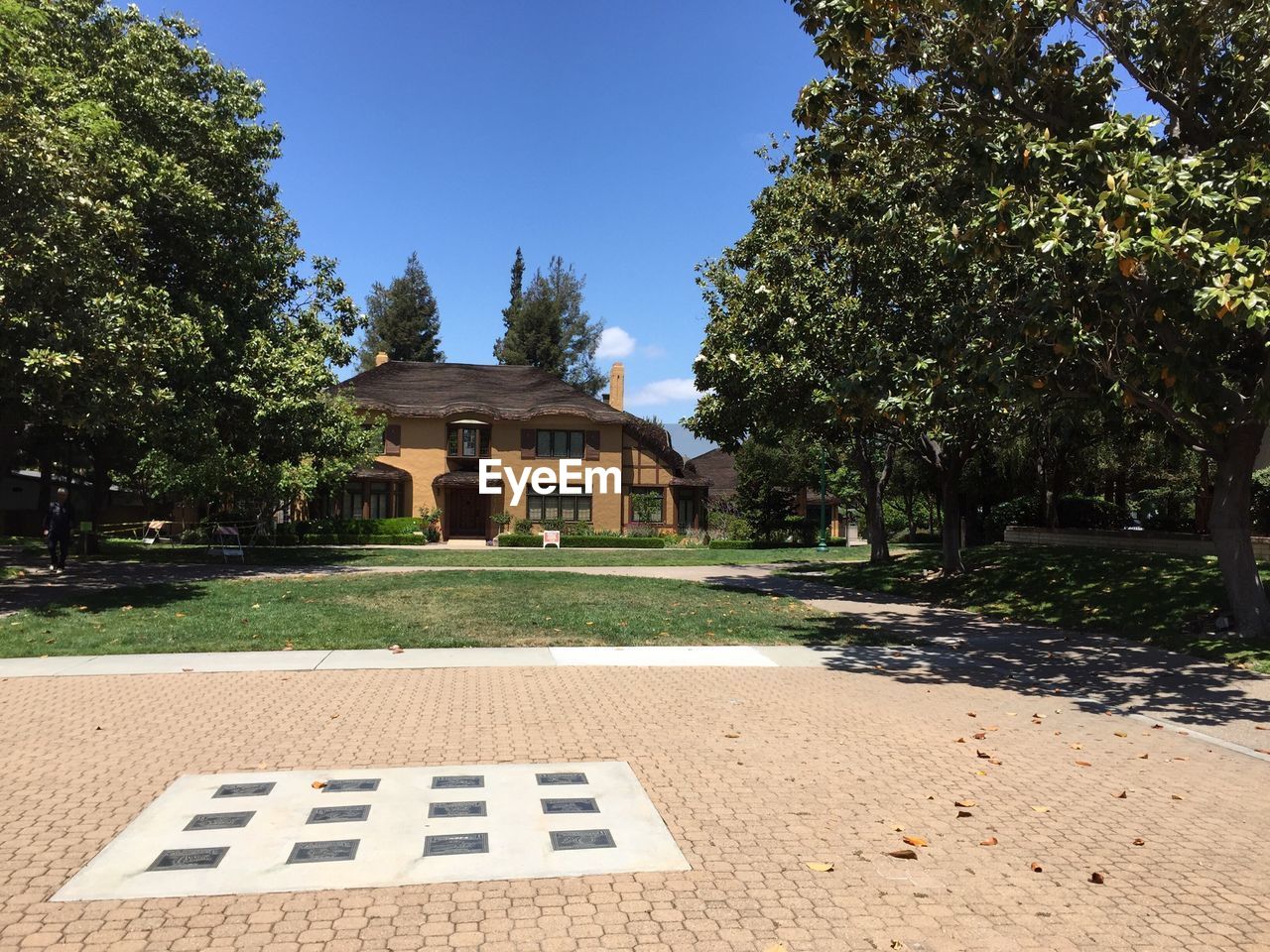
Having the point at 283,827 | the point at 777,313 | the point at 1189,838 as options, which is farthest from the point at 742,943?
the point at 777,313

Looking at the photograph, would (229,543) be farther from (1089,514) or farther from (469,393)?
(1089,514)

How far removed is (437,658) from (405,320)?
63.6m

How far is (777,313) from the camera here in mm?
17844

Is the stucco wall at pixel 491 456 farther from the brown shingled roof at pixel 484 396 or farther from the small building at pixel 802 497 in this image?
the small building at pixel 802 497

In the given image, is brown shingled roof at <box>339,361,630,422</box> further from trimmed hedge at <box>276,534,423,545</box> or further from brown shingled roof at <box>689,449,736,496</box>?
brown shingled roof at <box>689,449,736,496</box>

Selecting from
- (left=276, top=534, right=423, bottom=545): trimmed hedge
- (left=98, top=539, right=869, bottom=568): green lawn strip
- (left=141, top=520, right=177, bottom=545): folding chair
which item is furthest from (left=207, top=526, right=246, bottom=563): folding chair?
(left=276, top=534, right=423, bottom=545): trimmed hedge

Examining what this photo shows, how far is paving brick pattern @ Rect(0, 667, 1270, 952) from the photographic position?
12.2 ft

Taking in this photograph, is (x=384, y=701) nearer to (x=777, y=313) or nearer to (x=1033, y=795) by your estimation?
(x=1033, y=795)

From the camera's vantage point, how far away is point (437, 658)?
10078 mm

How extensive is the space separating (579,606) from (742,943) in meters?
10.8

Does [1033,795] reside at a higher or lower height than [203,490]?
lower

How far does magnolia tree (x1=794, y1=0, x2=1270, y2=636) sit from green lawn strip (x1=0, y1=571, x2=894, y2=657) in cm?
512

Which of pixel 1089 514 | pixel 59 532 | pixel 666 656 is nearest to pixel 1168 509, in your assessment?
pixel 1089 514

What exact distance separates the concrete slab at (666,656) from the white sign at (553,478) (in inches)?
1268
